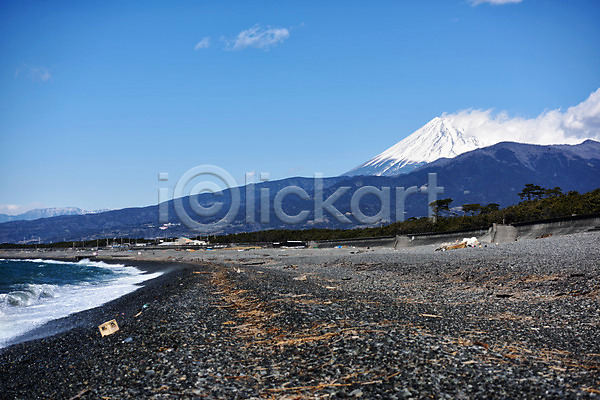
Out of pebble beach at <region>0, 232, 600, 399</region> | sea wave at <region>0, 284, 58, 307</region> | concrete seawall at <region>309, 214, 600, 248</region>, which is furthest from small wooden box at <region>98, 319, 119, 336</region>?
concrete seawall at <region>309, 214, 600, 248</region>

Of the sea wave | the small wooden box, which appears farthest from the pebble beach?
the sea wave

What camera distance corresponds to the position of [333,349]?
6668mm

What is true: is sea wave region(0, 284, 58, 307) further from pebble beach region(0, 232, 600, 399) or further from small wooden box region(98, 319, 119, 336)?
small wooden box region(98, 319, 119, 336)

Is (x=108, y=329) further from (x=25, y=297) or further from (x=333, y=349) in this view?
(x=25, y=297)

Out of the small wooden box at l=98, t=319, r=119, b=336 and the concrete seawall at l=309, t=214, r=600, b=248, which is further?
the concrete seawall at l=309, t=214, r=600, b=248

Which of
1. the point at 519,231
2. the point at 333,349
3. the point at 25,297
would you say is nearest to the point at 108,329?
the point at 333,349

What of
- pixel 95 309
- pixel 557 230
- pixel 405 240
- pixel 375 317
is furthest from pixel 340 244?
pixel 375 317

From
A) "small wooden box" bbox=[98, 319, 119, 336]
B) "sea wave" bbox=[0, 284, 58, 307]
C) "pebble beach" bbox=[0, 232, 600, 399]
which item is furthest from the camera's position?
"sea wave" bbox=[0, 284, 58, 307]

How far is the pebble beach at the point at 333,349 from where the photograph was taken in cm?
529

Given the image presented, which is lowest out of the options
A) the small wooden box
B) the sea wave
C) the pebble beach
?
the sea wave

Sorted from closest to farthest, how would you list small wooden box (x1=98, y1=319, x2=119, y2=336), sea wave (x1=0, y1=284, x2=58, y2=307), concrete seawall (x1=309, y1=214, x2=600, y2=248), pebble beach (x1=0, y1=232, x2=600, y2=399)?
pebble beach (x1=0, y1=232, x2=600, y2=399)
small wooden box (x1=98, y1=319, x2=119, y2=336)
sea wave (x1=0, y1=284, x2=58, y2=307)
concrete seawall (x1=309, y1=214, x2=600, y2=248)

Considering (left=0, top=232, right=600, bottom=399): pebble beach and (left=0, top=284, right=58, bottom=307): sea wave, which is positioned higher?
(left=0, top=232, right=600, bottom=399): pebble beach

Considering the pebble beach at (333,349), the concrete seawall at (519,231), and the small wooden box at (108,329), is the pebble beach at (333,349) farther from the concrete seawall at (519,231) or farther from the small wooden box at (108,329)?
the concrete seawall at (519,231)

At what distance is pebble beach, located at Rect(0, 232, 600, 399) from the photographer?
5.29 m
